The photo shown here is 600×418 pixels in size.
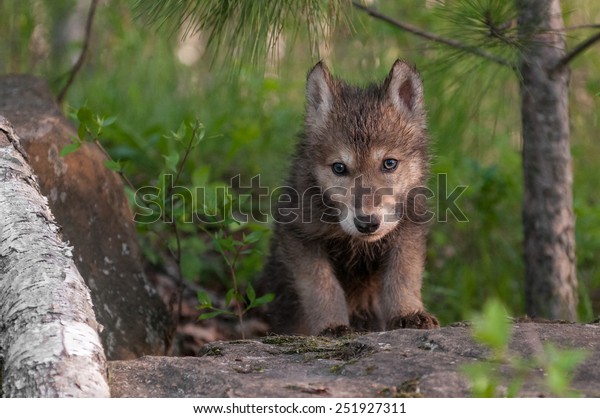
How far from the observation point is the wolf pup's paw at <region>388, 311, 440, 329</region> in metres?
4.31

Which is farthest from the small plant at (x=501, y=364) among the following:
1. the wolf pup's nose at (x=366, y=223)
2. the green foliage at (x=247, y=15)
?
the green foliage at (x=247, y=15)

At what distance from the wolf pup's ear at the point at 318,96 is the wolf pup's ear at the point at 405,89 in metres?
0.34

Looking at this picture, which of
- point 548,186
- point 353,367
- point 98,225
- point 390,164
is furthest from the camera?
point 548,186

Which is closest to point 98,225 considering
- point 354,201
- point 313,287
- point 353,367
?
point 313,287

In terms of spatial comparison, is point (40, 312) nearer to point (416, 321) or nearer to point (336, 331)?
point (336, 331)

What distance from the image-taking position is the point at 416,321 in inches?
170

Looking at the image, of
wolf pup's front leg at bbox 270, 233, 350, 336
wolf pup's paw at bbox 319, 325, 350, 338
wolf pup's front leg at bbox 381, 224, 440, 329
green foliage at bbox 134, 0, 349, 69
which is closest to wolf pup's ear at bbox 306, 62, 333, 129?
green foliage at bbox 134, 0, 349, 69

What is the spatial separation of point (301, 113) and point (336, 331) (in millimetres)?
2418

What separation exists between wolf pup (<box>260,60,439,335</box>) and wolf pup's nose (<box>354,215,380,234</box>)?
56 mm

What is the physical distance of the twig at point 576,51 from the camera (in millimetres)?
4766

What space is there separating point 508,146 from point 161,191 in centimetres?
392

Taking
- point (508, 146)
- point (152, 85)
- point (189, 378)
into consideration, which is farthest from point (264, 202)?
point (189, 378)
